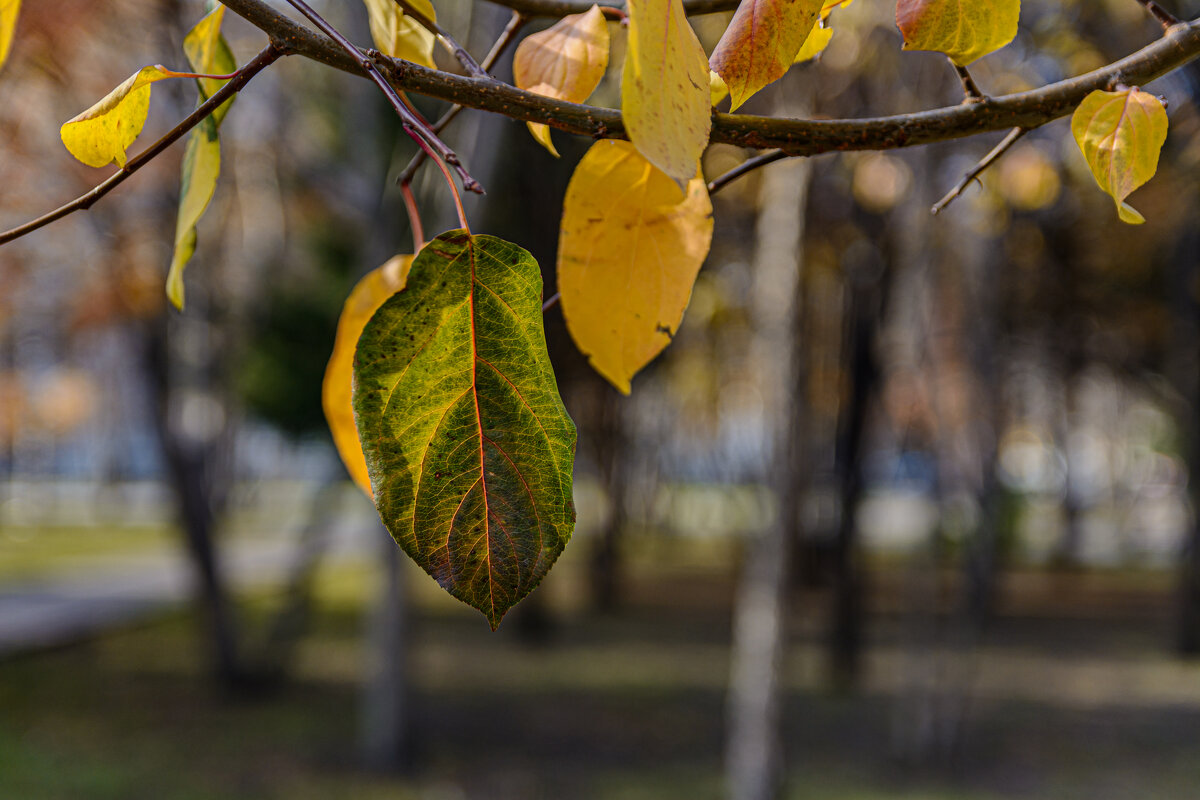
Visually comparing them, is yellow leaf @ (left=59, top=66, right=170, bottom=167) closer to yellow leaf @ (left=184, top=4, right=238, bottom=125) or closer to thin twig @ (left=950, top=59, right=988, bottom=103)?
yellow leaf @ (left=184, top=4, right=238, bottom=125)

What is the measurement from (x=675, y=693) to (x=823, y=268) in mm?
3989

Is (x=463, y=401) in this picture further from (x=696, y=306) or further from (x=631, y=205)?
(x=696, y=306)

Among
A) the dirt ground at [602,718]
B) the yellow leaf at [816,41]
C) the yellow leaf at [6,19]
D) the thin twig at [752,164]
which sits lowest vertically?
the dirt ground at [602,718]

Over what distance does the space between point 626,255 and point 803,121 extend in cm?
11

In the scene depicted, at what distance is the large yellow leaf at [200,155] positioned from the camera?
0.49m

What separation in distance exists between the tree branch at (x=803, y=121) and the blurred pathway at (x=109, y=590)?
22.9 feet

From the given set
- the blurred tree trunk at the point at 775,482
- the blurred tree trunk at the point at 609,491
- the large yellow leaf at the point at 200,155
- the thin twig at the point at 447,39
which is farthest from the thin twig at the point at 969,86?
the blurred tree trunk at the point at 609,491

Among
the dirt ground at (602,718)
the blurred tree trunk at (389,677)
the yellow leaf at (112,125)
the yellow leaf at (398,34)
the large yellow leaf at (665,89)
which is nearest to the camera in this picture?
the large yellow leaf at (665,89)

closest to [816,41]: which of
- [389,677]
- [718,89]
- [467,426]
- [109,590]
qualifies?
[718,89]

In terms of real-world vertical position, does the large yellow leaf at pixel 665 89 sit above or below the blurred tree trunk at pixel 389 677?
above

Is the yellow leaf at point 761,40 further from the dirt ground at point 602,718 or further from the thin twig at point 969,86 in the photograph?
the dirt ground at point 602,718

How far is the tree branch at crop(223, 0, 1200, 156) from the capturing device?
377 mm

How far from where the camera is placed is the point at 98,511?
24875mm

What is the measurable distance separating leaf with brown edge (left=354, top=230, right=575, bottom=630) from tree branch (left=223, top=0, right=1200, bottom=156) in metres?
0.06
